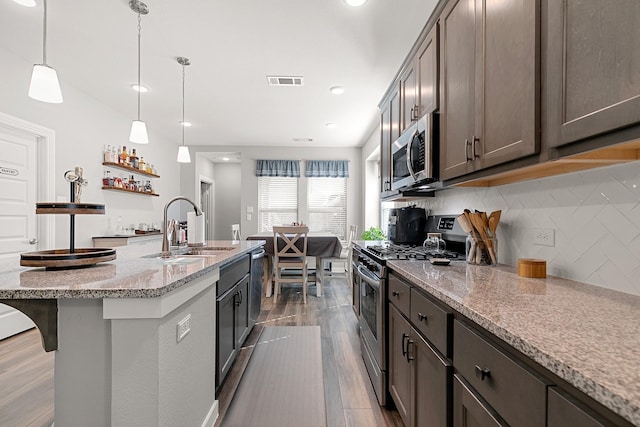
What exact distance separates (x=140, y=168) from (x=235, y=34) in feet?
10.4

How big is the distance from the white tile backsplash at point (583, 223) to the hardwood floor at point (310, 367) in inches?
48.4

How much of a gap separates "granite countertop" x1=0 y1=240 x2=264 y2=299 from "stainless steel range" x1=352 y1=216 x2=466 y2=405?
3.35 ft

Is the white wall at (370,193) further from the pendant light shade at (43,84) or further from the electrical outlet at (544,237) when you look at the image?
the pendant light shade at (43,84)

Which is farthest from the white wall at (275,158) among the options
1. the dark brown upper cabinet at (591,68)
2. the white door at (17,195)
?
the dark brown upper cabinet at (591,68)

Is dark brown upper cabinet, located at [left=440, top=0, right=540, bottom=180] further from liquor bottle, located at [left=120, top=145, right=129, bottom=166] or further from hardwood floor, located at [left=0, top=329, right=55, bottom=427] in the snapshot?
liquor bottle, located at [left=120, top=145, right=129, bottom=166]

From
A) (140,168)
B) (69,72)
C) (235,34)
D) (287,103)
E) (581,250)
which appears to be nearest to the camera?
(581,250)

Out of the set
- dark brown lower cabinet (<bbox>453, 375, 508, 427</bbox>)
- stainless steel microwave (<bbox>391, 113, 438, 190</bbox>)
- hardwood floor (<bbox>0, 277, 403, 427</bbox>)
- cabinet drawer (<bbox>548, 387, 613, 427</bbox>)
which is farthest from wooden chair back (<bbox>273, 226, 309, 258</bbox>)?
cabinet drawer (<bbox>548, 387, 613, 427</bbox>)

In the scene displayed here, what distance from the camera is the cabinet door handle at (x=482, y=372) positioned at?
2.64 feet

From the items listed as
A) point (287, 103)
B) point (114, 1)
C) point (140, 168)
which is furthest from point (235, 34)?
point (140, 168)

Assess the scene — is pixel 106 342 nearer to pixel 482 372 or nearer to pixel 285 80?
pixel 482 372

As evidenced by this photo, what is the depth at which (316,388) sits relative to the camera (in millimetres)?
2160

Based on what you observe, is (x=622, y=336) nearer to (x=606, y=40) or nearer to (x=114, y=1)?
(x=606, y=40)

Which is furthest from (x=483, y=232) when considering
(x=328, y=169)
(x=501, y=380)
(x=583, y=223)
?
(x=328, y=169)

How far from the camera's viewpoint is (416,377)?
1.38 metres
